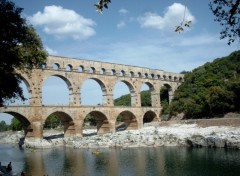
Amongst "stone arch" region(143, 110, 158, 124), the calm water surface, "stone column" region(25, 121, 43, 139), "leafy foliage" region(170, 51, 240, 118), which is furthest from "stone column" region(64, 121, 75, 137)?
"leafy foliage" region(170, 51, 240, 118)

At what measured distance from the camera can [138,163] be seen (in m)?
29.3

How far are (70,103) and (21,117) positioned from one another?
747cm

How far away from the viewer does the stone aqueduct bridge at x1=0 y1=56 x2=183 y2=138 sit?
44.3 meters

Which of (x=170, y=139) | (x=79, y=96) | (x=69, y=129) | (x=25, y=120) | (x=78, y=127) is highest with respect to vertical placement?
(x=79, y=96)

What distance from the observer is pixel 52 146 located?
46.4 metres

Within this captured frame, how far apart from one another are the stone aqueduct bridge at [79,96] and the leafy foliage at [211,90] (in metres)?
4.52

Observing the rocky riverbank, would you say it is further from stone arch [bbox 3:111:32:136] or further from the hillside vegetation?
the hillside vegetation

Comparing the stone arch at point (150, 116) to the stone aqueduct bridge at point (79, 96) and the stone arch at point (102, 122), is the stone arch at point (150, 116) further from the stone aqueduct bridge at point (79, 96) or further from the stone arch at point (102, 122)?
the stone arch at point (102, 122)

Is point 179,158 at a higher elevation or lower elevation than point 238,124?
lower

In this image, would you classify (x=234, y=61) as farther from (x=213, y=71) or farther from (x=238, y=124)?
(x=238, y=124)

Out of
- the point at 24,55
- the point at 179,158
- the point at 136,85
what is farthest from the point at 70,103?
the point at 24,55

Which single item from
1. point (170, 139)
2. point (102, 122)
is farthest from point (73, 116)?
point (170, 139)

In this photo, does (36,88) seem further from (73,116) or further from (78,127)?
(78,127)

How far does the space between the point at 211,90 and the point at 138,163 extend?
80.6 feet
